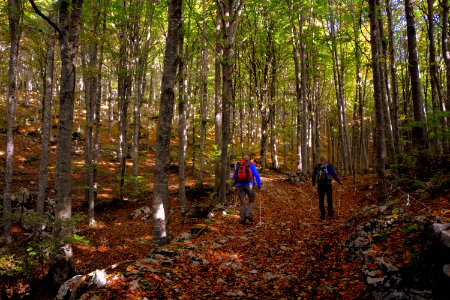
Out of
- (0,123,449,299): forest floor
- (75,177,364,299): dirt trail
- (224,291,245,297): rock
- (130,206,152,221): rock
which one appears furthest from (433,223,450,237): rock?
(130,206,152,221): rock

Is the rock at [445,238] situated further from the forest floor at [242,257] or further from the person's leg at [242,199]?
the person's leg at [242,199]

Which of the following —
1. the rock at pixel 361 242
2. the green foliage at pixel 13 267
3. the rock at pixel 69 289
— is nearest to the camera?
the rock at pixel 69 289

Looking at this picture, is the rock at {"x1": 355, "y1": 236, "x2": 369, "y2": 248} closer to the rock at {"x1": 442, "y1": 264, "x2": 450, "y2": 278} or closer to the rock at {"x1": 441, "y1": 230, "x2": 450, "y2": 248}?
the rock at {"x1": 441, "y1": 230, "x2": 450, "y2": 248}

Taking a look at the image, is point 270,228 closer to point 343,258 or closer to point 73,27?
point 343,258

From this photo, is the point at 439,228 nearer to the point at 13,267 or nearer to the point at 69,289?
the point at 69,289

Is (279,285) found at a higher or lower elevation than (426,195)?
lower

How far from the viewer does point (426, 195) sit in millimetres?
6777

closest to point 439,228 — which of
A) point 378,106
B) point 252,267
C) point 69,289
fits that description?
point 252,267

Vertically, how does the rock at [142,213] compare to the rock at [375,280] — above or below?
below

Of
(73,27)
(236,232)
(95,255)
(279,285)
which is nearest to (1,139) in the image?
(95,255)

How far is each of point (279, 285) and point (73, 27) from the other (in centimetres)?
754

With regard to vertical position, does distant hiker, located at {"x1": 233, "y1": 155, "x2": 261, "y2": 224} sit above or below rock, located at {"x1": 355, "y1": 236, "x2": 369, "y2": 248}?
above

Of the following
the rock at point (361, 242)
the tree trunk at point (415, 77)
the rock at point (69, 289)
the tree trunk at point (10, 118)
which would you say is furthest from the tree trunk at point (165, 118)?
the tree trunk at point (10, 118)

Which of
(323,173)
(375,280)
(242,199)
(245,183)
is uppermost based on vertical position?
(323,173)
